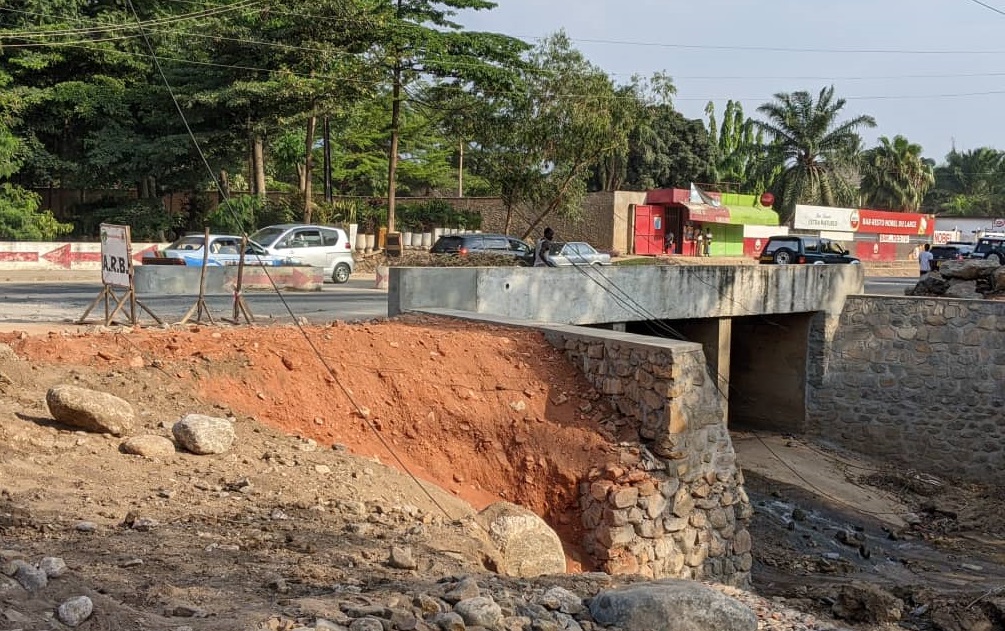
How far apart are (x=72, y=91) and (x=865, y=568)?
109 ft

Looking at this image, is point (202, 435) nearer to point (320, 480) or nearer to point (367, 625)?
point (320, 480)

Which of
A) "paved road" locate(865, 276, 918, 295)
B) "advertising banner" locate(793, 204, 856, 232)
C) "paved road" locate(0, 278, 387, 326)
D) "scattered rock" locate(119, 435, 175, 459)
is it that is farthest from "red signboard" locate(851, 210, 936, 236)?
"scattered rock" locate(119, 435, 175, 459)

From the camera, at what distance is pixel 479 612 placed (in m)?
5.21

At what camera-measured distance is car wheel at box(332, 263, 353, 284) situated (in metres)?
26.6

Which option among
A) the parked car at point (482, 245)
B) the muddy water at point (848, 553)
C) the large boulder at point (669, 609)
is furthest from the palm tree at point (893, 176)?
the large boulder at point (669, 609)

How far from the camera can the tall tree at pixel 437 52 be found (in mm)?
34344

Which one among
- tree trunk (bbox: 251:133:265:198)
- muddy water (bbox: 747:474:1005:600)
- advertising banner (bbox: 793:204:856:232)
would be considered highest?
tree trunk (bbox: 251:133:265:198)

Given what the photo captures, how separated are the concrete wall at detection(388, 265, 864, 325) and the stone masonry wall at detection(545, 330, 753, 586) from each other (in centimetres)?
315

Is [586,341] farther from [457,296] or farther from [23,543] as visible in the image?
[23,543]

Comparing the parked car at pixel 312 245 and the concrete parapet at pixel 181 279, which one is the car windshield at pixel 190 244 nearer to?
the parked car at pixel 312 245

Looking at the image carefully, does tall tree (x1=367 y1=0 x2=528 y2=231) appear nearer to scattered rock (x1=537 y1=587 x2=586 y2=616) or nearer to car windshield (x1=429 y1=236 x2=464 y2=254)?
car windshield (x1=429 y1=236 x2=464 y2=254)

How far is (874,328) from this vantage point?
Result: 19.6m

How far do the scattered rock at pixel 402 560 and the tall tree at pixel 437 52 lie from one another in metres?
29.4

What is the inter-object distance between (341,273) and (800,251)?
17118 millimetres
